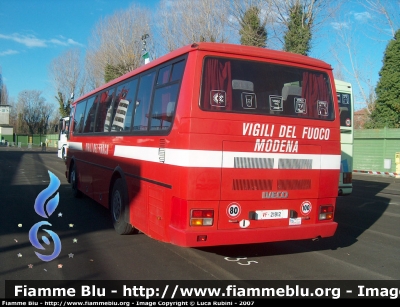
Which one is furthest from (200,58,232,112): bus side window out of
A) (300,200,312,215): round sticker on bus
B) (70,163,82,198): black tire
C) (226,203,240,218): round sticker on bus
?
(70,163,82,198): black tire

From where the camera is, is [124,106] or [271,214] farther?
[124,106]

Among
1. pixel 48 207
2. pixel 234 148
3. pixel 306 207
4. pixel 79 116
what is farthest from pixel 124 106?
pixel 79 116

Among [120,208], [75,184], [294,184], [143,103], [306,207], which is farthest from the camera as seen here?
[75,184]

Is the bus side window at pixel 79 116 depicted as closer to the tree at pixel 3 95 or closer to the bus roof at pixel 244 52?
the bus roof at pixel 244 52

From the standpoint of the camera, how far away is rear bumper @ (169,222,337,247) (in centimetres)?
537

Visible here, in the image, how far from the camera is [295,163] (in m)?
6.10

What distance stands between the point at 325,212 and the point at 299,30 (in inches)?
872

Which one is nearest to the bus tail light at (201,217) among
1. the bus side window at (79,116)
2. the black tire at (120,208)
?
the black tire at (120,208)

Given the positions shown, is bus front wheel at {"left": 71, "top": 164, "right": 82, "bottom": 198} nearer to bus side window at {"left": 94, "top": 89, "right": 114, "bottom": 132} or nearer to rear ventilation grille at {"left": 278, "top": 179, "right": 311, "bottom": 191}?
bus side window at {"left": 94, "top": 89, "right": 114, "bottom": 132}

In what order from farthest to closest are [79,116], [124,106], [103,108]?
1. [79,116]
2. [103,108]
3. [124,106]

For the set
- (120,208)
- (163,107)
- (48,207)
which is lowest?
(120,208)

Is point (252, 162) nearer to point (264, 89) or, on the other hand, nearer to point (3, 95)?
point (264, 89)

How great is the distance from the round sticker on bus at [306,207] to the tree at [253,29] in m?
23.6

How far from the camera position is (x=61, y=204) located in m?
11.2
